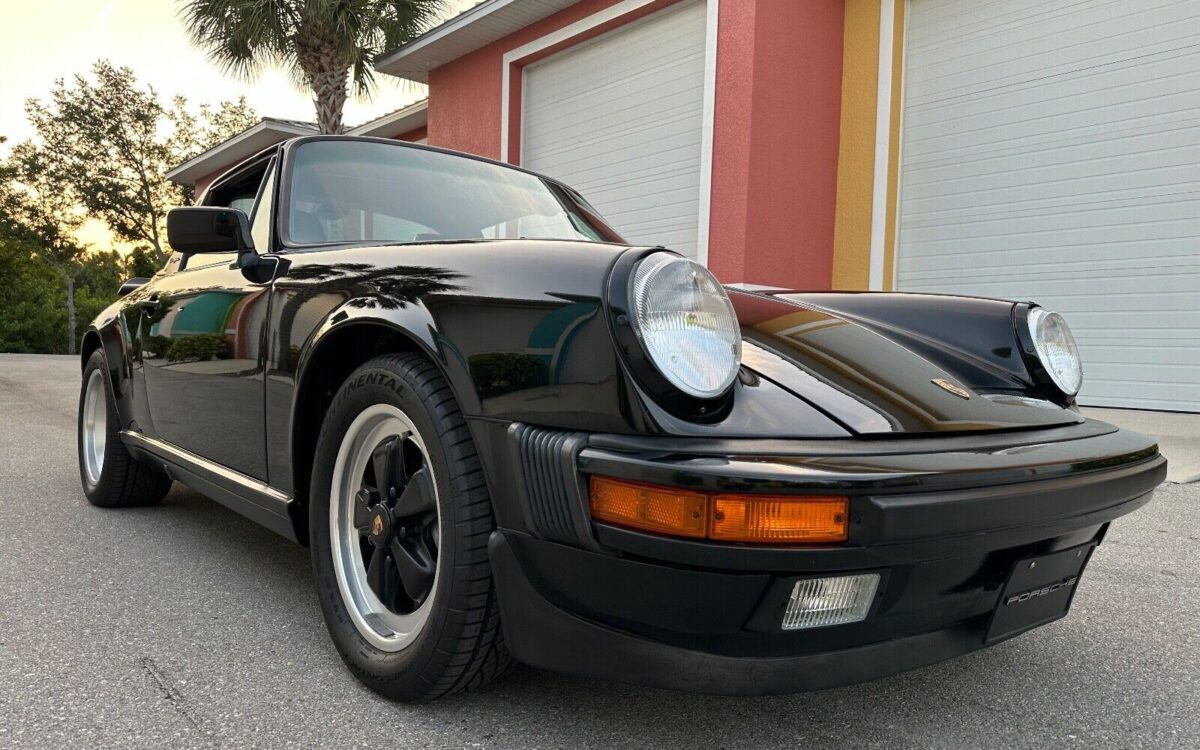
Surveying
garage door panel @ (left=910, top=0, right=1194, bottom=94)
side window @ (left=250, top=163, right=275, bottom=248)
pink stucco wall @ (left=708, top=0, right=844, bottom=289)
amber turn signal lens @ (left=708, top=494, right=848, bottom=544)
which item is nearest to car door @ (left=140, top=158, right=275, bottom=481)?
side window @ (left=250, top=163, right=275, bottom=248)

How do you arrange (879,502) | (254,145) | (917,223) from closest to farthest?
(879,502)
(917,223)
(254,145)

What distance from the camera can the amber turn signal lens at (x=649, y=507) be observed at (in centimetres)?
119

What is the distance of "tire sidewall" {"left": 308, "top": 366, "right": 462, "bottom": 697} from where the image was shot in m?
1.48

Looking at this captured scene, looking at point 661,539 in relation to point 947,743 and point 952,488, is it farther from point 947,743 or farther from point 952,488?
point 947,743

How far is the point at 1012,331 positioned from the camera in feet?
6.75

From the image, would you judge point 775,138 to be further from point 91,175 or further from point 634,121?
point 91,175

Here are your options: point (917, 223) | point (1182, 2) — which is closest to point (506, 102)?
point (917, 223)

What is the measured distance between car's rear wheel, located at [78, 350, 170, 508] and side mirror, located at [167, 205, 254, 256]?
1191 millimetres

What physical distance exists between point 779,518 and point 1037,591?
2.23 ft

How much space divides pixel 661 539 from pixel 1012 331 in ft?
4.28

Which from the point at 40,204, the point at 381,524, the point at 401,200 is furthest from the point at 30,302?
the point at 381,524

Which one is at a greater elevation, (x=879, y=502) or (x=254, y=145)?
(x=254, y=145)

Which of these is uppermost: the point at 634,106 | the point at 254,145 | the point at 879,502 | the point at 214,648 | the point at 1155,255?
the point at 254,145

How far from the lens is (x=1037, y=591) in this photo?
153 centimetres
